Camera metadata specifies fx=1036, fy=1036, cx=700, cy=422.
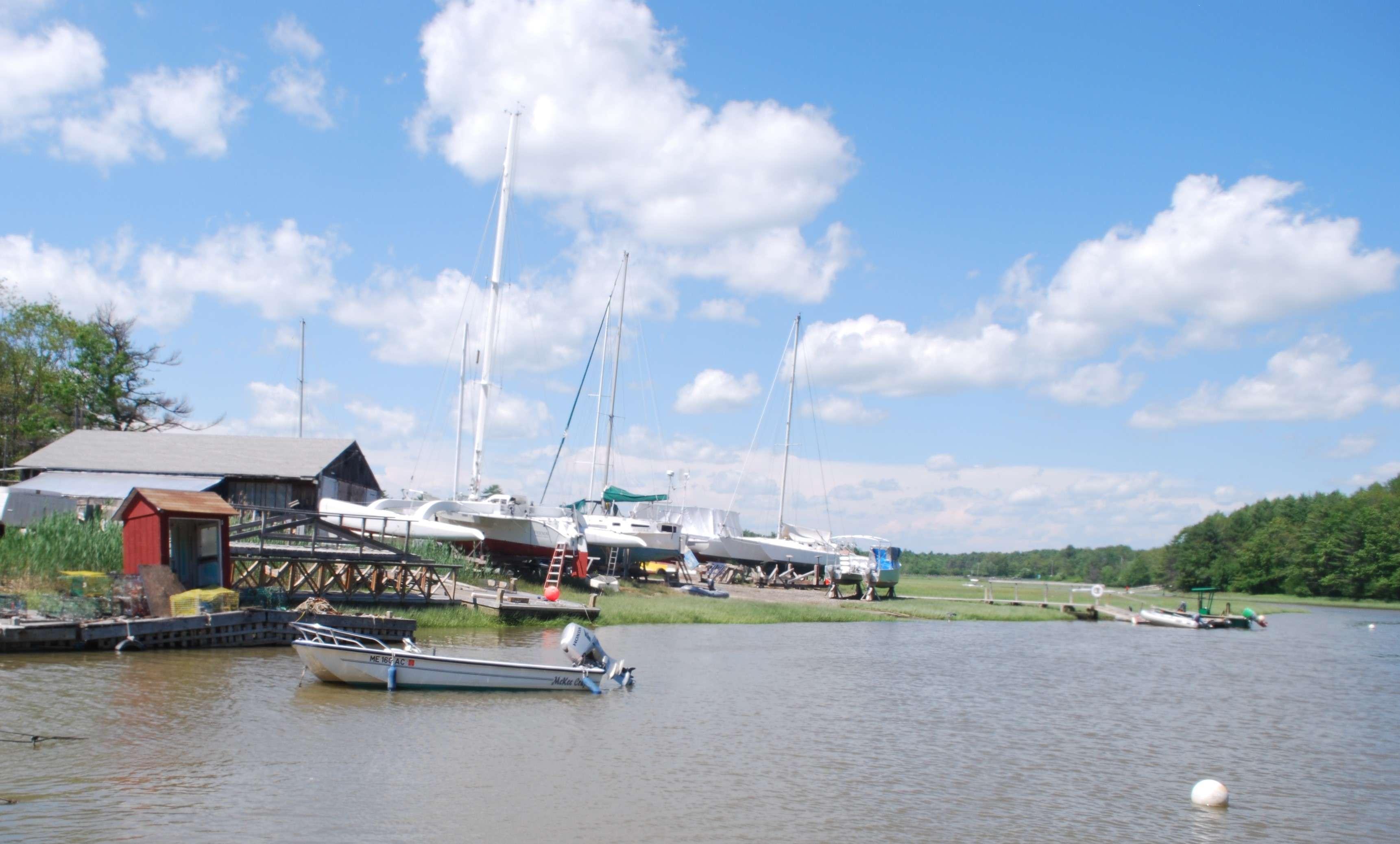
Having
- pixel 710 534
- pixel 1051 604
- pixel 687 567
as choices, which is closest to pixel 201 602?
pixel 687 567

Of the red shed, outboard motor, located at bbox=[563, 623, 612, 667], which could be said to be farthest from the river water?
the red shed

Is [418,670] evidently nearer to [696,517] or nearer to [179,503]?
[179,503]

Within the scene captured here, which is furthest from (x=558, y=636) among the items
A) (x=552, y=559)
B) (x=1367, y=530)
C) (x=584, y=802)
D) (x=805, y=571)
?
(x=1367, y=530)

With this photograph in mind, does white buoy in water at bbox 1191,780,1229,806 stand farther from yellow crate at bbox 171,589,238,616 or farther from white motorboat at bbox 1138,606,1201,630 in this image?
white motorboat at bbox 1138,606,1201,630

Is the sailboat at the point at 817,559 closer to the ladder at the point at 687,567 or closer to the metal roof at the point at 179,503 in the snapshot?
the ladder at the point at 687,567

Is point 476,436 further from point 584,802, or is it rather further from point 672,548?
point 584,802

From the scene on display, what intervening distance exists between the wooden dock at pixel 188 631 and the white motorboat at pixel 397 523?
7234 mm

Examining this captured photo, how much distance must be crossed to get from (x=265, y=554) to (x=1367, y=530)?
356ft

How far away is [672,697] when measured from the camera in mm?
20953

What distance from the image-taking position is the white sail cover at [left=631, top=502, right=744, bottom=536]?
64.9 meters

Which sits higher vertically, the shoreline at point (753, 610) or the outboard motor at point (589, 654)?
the outboard motor at point (589, 654)

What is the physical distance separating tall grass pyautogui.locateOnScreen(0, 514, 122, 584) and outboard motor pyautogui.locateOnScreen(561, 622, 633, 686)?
40.9 ft

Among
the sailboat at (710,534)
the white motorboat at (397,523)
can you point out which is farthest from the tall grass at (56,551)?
the sailboat at (710,534)

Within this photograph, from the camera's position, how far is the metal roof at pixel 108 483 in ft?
130
